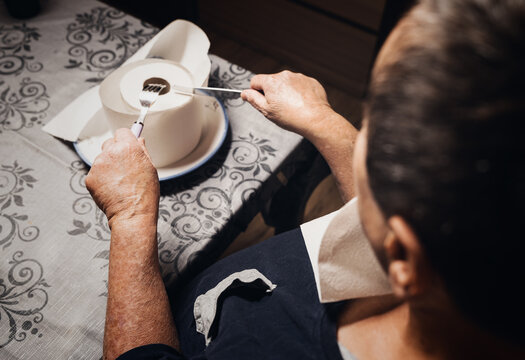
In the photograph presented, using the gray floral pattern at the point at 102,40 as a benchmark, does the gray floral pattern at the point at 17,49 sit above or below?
below

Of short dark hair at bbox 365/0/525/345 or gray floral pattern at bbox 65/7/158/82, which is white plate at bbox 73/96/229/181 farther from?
short dark hair at bbox 365/0/525/345

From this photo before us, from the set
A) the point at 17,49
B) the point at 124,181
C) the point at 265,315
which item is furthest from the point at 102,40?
the point at 265,315

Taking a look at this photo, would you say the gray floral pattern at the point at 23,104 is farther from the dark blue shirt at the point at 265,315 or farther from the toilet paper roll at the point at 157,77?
the dark blue shirt at the point at 265,315

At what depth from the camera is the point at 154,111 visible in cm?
67

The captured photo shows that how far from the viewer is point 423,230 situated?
1.12ft

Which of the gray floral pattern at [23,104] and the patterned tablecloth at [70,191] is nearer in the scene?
the patterned tablecloth at [70,191]

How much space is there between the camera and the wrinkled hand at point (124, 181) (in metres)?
0.66

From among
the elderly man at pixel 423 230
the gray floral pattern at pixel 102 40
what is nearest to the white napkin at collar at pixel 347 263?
the elderly man at pixel 423 230

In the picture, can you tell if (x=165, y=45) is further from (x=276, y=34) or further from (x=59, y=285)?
(x=276, y=34)

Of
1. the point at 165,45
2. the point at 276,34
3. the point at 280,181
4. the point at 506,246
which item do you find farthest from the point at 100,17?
the point at 276,34

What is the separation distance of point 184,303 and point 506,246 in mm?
535

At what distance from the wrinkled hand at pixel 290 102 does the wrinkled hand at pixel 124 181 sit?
24cm

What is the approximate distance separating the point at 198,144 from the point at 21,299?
392 millimetres

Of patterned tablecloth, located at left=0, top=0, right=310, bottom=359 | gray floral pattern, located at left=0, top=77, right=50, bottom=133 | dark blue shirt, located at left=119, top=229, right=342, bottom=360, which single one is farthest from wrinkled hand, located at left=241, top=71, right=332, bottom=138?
gray floral pattern, located at left=0, top=77, right=50, bottom=133
